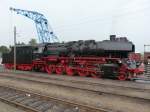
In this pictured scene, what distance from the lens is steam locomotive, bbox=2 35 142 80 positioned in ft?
76.3

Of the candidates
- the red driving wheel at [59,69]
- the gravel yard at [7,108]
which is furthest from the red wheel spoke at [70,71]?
the gravel yard at [7,108]

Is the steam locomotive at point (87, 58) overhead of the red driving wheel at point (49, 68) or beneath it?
overhead

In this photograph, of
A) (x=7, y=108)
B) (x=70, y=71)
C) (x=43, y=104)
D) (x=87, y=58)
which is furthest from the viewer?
(x=70, y=71)

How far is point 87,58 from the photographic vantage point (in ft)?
84.5

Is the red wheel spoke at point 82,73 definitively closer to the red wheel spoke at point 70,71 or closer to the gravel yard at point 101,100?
the red wheel spoke at point 70,71

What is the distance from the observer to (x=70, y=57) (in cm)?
2759

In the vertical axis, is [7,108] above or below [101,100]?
below

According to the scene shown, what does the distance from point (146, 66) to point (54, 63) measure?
962 cm

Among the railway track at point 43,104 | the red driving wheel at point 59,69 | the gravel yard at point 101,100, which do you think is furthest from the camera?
the red driving wheel at point 59,69

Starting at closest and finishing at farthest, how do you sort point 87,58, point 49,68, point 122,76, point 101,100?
point 101,100 < point 122,76 < point 87,58 < point 49,68

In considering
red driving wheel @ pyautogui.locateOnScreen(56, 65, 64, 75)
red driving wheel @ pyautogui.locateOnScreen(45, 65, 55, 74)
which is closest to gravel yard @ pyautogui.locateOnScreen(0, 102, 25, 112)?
red driving wheel @ pyautogui.locateOnScreen(56, 65, 64, 75)

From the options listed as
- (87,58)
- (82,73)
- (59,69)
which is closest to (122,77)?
(87,58)

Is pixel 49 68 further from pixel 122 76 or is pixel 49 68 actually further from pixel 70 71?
pixel 122 76

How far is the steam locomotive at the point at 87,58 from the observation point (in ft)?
76.3
